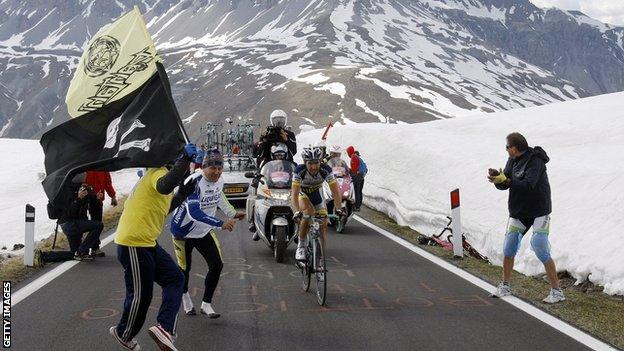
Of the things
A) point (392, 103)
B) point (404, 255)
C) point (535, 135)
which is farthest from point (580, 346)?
point (392, 103)

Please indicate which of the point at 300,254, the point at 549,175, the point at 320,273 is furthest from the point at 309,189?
the point at 549,175

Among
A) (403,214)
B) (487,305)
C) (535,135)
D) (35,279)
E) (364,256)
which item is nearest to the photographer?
(487,305)

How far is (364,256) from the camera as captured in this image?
11.0 metres

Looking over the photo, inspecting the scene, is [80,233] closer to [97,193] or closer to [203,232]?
[97,193]

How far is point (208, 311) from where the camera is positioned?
697 cm

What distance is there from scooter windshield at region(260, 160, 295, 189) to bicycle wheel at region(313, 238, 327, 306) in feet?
10.7

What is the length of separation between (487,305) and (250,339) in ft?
9.60

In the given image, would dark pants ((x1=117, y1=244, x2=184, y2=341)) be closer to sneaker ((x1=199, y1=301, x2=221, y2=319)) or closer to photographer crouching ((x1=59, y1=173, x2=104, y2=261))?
sneaker ((x1=199, y1=301, x2=221, y2=319))

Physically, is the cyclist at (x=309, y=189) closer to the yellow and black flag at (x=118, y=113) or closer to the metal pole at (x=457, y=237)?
the metal pole at (x=457, y=237)

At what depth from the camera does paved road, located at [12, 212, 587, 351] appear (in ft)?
19.8

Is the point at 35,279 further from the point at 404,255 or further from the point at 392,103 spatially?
the point at 392,103

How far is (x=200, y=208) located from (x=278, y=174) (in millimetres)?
4532

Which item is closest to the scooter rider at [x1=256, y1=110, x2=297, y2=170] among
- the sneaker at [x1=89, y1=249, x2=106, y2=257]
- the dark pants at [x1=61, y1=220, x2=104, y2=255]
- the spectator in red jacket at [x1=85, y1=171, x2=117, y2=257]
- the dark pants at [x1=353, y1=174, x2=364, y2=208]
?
the dark pants at [x1=353, y1=174, x2=364, y2=208]

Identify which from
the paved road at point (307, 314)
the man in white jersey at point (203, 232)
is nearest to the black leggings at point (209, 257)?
the man in white jersey at point (203, 232)
